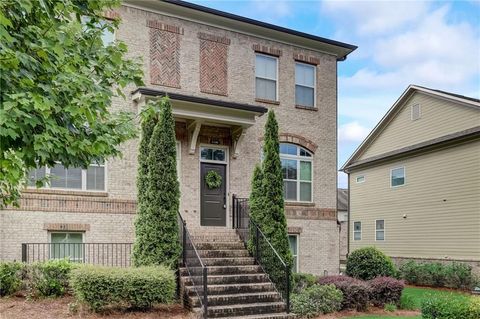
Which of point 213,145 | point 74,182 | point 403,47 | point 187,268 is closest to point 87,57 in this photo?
point 187,268

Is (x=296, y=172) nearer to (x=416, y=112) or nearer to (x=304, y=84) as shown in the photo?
(x=304, y=84)

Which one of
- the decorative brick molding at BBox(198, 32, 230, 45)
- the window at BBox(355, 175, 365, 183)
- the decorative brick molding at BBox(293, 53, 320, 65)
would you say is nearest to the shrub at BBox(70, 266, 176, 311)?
the decorative brick molding at BBox(198, 32, 230, 45)

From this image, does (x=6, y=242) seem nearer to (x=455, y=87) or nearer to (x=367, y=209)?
(x=367, y=209)

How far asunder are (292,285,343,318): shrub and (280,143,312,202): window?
4308 mm

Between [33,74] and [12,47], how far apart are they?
330mm

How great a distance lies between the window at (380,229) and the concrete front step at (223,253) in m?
13.1

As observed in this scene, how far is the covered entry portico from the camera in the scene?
1200cm

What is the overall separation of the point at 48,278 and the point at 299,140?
8656mm

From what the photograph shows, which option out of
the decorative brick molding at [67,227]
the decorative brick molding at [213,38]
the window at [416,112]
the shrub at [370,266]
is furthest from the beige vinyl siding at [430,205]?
the decorative brick molding at [67,227]

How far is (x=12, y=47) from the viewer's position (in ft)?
14.8

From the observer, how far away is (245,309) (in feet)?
30.3

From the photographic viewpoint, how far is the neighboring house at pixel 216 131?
449 inches

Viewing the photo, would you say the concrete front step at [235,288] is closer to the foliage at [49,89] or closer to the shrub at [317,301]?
the shrub at [317,301]

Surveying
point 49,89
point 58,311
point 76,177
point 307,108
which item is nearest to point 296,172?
point 307,108
